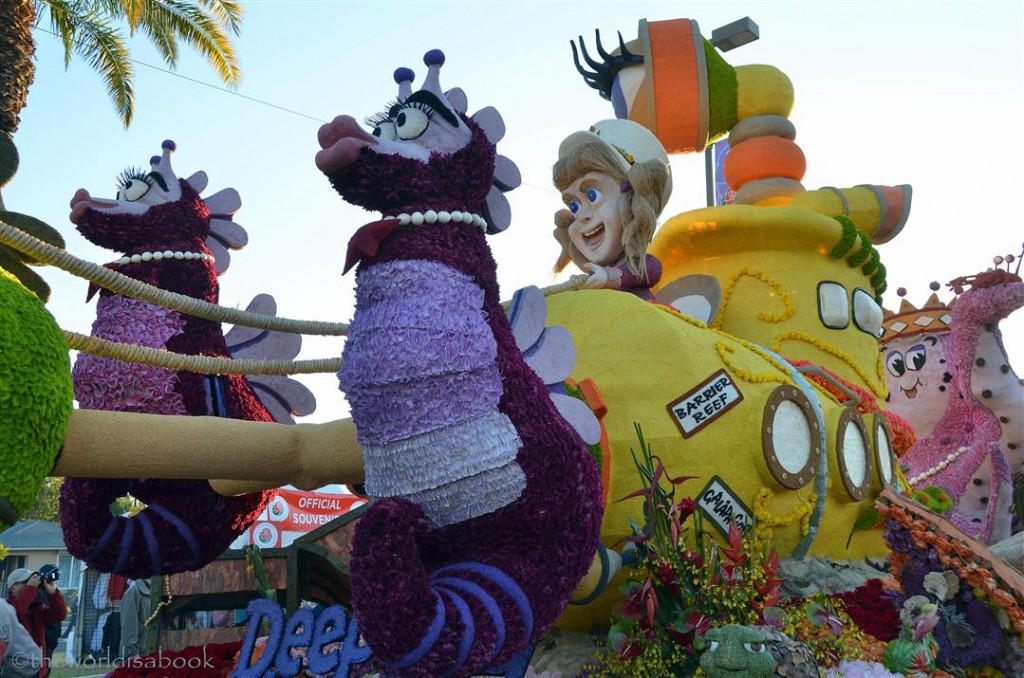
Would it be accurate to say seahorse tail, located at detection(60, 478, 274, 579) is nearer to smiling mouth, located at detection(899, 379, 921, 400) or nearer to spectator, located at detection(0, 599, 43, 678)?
spectator, located at detection(0, 599, 43, 678)

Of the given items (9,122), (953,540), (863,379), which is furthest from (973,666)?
(9,122)

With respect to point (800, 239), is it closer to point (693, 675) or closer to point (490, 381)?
point (693, 675)

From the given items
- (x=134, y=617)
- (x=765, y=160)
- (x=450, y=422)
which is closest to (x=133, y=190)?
(x=450, y=422)

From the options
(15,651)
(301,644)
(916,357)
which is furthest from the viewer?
(916,357)

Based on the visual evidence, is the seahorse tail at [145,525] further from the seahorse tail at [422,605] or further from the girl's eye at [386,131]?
the girl's eye at [386,131]

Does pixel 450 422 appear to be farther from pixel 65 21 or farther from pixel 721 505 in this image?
pixel 65 21

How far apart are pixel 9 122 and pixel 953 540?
4.60 metres

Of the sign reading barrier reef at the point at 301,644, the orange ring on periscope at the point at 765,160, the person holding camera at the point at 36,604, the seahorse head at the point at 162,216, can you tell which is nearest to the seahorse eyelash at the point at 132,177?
the seahorse head at the point at 162,216

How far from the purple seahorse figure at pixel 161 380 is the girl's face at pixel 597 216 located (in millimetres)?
2096

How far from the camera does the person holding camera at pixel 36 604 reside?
20.7 ft

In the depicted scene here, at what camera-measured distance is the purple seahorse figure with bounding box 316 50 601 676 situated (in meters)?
2.77

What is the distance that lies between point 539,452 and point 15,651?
4.61 m

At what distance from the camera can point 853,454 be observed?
16.8ft

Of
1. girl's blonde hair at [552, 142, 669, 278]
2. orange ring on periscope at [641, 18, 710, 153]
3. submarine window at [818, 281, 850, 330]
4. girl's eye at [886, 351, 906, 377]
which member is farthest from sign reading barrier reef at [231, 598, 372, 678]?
girl's eye at [886, 351, 906, 377]
